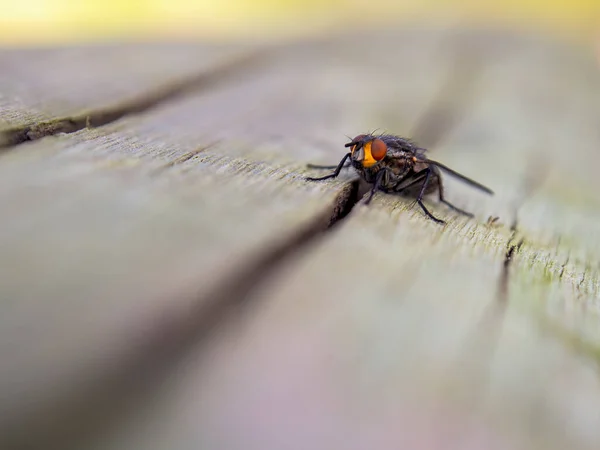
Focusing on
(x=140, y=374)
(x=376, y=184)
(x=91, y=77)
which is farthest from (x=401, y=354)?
(x=91, y=77)

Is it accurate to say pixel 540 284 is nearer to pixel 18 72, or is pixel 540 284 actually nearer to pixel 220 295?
pixel 220 295

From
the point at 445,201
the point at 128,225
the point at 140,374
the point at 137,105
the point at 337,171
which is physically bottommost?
the point at 140,374

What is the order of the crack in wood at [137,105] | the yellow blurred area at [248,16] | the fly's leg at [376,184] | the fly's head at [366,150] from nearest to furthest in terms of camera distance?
the crack in wood at [137,105]
the fly's leg at [376,184]
the fly's head at [366,150]
the yellow blurred area at [248,16]

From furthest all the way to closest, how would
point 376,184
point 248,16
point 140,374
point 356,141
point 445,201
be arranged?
point 248,16 → point 356,141 → point 445,201 → point 376,184 → point 140,374

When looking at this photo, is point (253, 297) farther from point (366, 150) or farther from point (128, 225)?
point (366, 150)

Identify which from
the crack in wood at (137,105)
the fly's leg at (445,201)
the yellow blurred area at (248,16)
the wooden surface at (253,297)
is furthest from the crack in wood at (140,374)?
the yellow blurred area at (248,16)

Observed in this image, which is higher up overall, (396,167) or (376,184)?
(396,167)

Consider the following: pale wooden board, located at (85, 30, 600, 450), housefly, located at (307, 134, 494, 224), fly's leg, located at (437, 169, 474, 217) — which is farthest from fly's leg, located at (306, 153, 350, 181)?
fly's leg, located at (437, 169, 474, 217)

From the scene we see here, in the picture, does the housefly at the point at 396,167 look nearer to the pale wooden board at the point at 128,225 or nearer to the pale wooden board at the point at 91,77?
the pale wooden board at the point at 128,225
